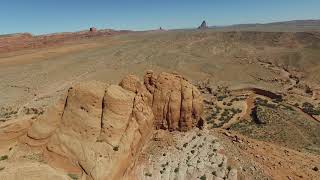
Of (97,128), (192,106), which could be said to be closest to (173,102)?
(192,106)

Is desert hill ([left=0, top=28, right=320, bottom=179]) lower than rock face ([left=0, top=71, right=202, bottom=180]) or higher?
lower

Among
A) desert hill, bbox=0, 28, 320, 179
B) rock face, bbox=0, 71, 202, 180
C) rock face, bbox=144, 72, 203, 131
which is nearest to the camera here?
rock face, bbox=0, 71, 202, 180

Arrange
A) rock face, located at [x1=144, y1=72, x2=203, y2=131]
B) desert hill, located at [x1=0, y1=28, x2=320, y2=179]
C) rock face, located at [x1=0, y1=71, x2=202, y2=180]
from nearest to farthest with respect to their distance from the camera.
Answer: rock face, located at [x1=0, y1=71, x2=202, y2=180], desert hill, located at [x1=0, y1=28, x2=320, y2=179], rock face, located at [x1=144, y1=72, x2=203, y2=131]

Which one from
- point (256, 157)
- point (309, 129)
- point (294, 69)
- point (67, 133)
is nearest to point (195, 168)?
point (256, 157)

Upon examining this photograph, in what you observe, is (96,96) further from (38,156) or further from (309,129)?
(309,129)

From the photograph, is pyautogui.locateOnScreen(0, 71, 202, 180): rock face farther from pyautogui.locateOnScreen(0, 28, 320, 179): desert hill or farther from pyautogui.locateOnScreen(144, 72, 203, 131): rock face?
pyautogui.locateOnScreen(144, 72, 203, 131): rock face

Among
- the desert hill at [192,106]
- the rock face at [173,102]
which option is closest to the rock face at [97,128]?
the desert hill at [192,106]

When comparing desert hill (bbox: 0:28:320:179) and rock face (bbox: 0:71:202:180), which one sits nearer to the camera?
rock face (bbox: 0:71:202:180)

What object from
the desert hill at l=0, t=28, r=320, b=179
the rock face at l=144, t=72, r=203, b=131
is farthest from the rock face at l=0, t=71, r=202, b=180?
the rock face at l=144, t=72, r=203, b=131
